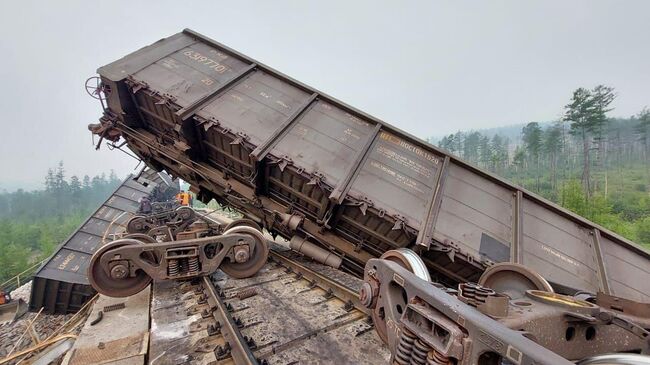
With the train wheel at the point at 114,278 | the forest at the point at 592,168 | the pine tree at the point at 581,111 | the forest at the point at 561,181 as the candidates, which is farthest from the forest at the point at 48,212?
the pine tree at the point at 581,111

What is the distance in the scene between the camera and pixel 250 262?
180 inches

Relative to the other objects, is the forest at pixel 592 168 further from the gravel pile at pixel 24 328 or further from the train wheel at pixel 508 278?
the gravel pile at pixel 24 328

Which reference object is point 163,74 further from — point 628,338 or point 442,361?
point 628,338

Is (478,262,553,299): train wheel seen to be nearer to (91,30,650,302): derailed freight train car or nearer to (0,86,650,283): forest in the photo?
(91,30,650,302): derailed freight train car

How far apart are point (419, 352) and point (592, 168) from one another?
3754 inches

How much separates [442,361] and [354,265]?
446 cm

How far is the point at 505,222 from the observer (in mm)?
5172

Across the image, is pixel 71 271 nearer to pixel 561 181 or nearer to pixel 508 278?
pixel 508 278

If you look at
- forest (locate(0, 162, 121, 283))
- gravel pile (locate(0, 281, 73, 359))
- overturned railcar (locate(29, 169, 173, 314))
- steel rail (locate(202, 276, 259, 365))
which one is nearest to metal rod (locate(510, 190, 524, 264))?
steel rail (locate(202, 276, 259, 365))

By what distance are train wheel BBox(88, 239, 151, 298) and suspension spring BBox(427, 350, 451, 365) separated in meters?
4.06

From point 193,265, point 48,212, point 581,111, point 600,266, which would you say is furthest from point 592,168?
point 48,212

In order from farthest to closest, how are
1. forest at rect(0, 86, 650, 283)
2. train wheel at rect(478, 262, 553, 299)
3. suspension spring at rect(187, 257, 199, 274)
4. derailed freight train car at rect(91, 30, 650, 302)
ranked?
forest at rect(0, 86, 650, 283) → derailed freight train car at rect(91, 30, 650, 302) → suspension spring at rect(187, 257, 199, 274) → train wheel at rect(478, 262, 553, 299)

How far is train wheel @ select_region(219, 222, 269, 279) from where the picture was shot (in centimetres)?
451

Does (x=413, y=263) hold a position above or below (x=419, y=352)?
above
